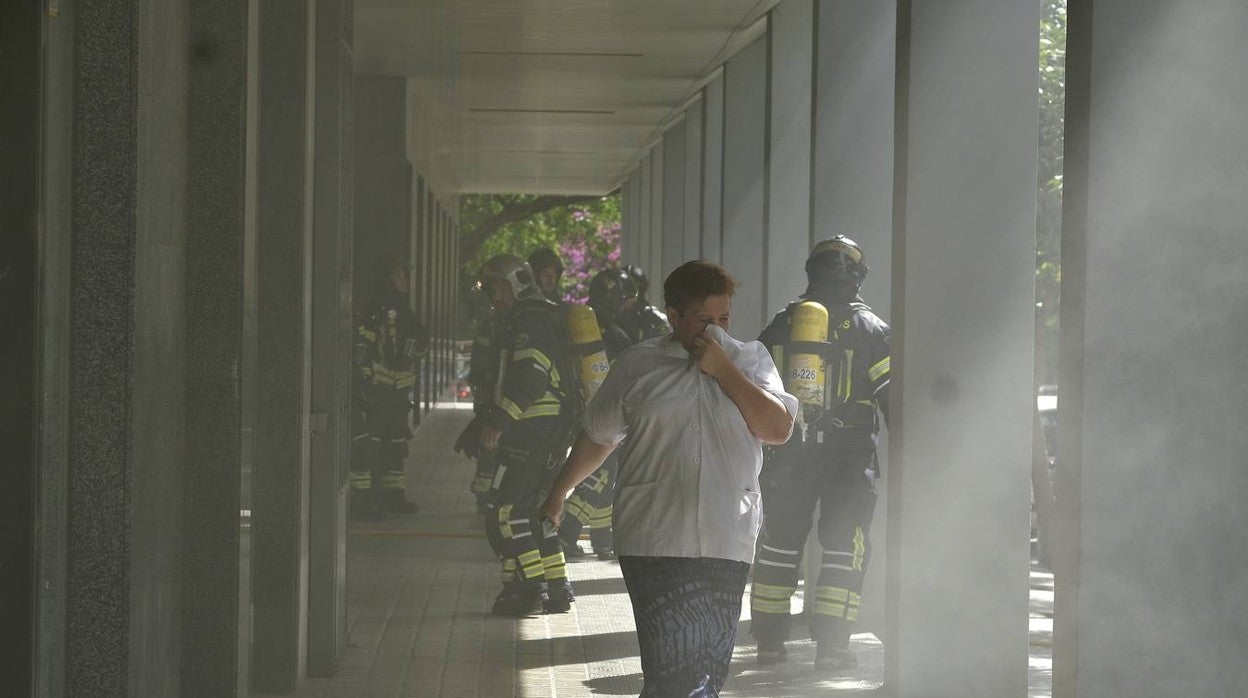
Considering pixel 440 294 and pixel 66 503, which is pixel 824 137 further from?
pixel 440 294

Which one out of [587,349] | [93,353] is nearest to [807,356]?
[587,349]

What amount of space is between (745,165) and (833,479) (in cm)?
833

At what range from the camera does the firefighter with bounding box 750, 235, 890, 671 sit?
852 cm

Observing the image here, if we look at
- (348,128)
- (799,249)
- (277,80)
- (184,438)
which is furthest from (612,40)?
(184,438)

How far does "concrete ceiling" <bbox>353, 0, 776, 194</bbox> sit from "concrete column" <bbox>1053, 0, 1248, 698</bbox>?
910cm

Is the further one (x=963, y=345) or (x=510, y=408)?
(x=510, y=408)

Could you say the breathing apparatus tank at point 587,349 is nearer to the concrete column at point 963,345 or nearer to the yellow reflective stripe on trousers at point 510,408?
the yellow reflective stripe on trousers at point 510,408

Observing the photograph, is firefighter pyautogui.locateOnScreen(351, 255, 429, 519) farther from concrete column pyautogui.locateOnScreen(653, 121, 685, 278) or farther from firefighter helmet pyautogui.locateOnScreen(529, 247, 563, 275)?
concrete column pyautogui.locateOnScreen(653, 121, 685, 278)

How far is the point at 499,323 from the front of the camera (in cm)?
1049

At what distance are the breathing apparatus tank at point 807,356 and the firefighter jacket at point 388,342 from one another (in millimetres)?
7263

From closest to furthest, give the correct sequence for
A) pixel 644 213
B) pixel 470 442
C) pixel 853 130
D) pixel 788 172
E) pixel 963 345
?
pixel 963 345 → pixel 853 130 → pixel 470 442 → pixel 788 172 → pixel 644 213

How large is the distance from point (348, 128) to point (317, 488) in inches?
63.5

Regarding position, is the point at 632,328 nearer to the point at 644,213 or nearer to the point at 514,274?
the point at 514,274

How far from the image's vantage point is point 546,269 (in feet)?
36.4
